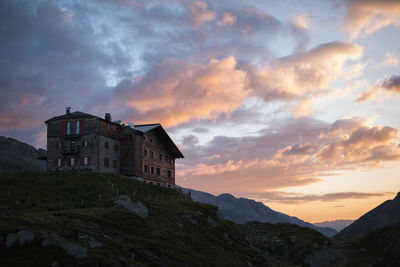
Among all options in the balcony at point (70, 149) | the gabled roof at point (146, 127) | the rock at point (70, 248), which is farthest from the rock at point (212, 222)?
the balcony at point (70, 149)

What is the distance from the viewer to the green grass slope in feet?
89.9

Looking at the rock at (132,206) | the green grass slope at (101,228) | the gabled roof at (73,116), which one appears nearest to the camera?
the green grass slope at (101,228)

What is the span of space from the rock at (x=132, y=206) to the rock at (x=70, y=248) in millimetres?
18684

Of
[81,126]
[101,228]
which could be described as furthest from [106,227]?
[81,126]

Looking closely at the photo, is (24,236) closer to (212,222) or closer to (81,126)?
(212,222)

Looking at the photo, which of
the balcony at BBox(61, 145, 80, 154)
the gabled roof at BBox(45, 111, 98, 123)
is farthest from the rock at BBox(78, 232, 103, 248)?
the gabled roof at BBox(45, 111, 98, 123)

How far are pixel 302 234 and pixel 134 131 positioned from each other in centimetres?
5470

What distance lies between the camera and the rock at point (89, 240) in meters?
31.9

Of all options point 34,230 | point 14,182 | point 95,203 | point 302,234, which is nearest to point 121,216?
point 95,203

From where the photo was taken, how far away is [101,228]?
37.5 meters

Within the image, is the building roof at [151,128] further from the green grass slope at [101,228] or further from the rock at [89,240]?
the rock at [89,240]

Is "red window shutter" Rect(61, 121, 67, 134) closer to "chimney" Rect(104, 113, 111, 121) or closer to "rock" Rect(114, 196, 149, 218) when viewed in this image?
"chimney" Rect(104, 113, 111, 121)

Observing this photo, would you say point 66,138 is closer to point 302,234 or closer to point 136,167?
point 136,167

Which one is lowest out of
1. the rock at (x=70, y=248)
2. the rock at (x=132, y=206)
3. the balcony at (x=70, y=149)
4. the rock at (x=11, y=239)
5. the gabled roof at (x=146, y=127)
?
the rock at (x=70, y=248)
